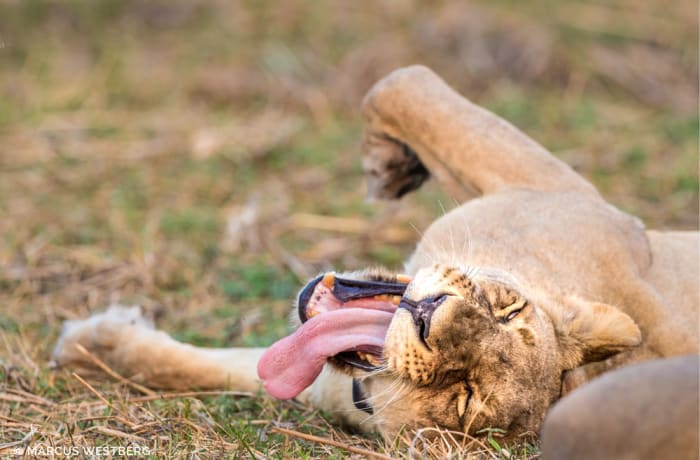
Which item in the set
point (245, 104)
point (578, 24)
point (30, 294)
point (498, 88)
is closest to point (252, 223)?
point (30, 294)

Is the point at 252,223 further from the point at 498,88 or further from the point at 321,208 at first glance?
the point at 498,88

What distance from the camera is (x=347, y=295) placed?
11.0 feet

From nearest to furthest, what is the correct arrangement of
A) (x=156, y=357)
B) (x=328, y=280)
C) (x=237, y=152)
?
(x=328, y=280), (x=156, y=357), (x=237, y=152)

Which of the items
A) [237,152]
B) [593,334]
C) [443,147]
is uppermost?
[443,147]

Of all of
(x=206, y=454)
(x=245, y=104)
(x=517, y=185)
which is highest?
(x=517, y=185)

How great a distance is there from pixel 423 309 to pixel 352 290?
0.43 m

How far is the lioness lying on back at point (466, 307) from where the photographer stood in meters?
3.09

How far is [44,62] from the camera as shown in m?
8.22

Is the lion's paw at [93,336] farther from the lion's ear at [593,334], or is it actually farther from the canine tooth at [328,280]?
the lion's ear at [593,334]

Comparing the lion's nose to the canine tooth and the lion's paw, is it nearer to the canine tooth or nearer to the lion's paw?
the canine tooth

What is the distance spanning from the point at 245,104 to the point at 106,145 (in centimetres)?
141

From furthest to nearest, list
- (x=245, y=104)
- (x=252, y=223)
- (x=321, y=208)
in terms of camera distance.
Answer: (x=245, y=104) → (x=321, y=208) → (x=252, y=223)

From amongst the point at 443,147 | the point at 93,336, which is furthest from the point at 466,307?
the point at 93,336

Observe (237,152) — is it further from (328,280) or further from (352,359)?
(352,359)
